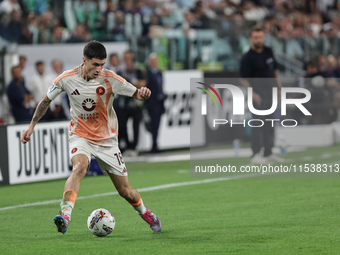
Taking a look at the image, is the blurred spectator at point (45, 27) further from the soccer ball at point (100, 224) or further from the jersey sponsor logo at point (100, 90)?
the soccer ball at point (100, 224)

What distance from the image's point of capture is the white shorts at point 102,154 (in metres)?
8.38

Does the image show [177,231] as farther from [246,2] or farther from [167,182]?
[246,2]

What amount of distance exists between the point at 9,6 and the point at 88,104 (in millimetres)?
12935

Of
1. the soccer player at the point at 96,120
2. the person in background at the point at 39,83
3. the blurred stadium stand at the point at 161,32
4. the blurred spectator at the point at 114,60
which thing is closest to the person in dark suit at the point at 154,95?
the blurred stadium stand at the point at 161,32

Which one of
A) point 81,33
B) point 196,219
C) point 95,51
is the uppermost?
point 81,33

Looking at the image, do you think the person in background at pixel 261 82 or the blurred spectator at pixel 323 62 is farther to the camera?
the blurred spectator at pixel 323 62

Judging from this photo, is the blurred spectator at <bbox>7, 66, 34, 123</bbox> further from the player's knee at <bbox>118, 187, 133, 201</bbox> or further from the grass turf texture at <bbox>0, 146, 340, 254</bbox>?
the player's knee at <bbox>118, 187, 133, 201</bbox>

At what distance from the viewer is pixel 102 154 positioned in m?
8.44

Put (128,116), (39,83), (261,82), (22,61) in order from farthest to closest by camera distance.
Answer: (128,116)
(39,83)
(22,61)
(261,82)

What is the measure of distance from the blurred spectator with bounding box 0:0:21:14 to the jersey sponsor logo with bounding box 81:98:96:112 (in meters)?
12.3

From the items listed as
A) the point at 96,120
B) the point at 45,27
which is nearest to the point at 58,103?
the point at 45,27

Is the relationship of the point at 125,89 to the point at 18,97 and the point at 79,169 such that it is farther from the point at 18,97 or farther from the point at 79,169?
the point at 18,97

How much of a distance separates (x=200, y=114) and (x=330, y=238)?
1229cm

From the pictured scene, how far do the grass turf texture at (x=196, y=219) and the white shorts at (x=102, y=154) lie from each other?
0.71 metres
